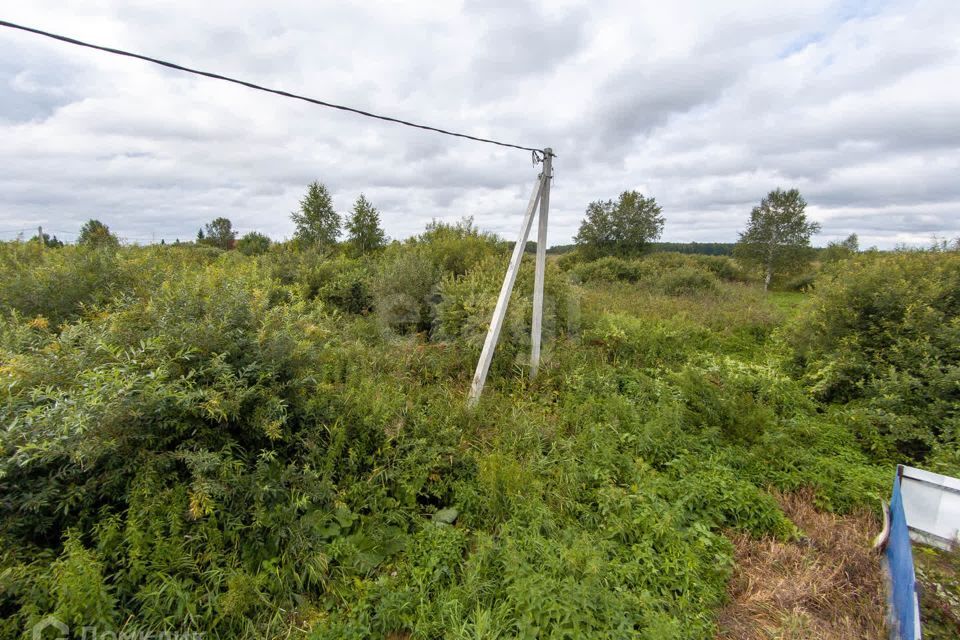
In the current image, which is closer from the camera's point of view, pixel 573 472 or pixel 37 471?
pixel 37 471

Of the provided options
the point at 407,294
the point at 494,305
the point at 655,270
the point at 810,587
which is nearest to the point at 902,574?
the point at 810,587

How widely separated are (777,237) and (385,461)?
33046 millimetres

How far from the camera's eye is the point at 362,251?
43.8 ft

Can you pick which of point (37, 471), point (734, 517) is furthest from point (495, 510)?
point (37, 471)

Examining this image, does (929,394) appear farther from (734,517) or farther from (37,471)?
(37,471)

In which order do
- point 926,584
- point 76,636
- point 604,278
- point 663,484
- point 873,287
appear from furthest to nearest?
point 604,278, point 873,287, point 663,484, point 926,584, point 76,636

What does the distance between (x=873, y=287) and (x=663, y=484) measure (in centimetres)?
519

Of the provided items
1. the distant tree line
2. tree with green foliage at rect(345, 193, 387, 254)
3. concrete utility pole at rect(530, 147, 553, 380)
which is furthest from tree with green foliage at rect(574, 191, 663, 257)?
concrete utility pole at rect(530, 147, 553, 380)

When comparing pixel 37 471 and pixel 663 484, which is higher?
pixel 37 471

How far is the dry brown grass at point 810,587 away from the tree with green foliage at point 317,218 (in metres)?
14.8

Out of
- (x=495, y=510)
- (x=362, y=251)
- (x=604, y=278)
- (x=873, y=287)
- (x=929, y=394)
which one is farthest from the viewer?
(x=604, y=278)

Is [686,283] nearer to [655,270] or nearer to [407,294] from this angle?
[655,270]

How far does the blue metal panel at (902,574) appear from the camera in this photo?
6.39ft

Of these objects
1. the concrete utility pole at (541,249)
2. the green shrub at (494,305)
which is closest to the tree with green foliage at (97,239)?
the green shrub at (494,305)
